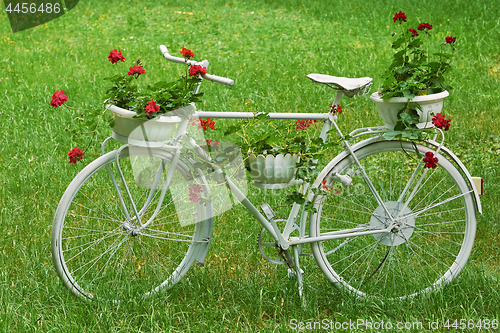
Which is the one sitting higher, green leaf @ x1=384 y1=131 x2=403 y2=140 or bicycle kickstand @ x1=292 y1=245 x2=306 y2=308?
green leaf @ x1=384 y1=131 x2=403 y2=140

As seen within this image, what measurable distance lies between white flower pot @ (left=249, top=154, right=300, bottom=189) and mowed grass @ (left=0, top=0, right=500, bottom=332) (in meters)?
0.66

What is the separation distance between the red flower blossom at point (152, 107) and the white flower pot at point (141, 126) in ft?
0.23

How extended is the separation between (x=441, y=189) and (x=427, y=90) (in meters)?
1.74

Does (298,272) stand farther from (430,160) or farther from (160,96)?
(160,96)

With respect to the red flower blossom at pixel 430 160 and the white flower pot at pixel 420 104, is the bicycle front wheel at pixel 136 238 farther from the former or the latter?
the red flower blossom at pixel 430 160

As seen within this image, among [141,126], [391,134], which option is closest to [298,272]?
[391,134]

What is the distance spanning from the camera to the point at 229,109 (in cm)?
645

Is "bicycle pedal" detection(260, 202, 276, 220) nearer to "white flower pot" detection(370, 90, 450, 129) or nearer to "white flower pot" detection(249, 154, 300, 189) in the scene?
"white flower pot" detection(249, 154, 300, 189)

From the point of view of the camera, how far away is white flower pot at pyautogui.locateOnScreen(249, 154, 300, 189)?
2906 millimetres

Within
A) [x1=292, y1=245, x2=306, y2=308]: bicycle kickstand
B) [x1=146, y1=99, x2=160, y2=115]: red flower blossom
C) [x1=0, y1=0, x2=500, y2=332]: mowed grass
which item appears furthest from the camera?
[x1=292, y1=245, x2=306, y2=308]: bicycle kickstand

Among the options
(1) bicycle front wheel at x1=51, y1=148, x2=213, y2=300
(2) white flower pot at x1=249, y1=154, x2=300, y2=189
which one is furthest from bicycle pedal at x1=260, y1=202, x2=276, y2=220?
(1) bicycle front wheel at x1=51, y1=148, x2=213, y2=300

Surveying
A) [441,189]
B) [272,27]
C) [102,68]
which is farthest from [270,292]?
[272,27]

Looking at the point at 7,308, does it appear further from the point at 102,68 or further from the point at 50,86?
the point at 102,68

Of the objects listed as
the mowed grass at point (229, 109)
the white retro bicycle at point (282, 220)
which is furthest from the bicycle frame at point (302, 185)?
the mowed grass at point (229, 109)
